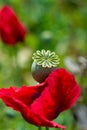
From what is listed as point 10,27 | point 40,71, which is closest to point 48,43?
point 10,27

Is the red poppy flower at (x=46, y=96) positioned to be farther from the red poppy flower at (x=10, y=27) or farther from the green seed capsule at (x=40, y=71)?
the red poppy flower at (x=10, y=27)

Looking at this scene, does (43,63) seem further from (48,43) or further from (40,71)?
(48,43)

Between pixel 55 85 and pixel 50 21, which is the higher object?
pixel 50 21

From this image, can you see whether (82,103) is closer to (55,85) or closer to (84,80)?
(84,80)

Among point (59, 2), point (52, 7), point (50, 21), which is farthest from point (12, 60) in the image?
point (59, 2)

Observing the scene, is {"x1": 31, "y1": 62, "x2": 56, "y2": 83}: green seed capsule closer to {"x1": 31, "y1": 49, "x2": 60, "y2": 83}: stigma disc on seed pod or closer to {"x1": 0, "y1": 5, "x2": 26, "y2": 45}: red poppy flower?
{"x1": 31, "y1": 49, "x2": 60, "y2": 83}: stigma disc on seed pod

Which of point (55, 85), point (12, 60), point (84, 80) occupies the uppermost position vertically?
point (12, 60)
